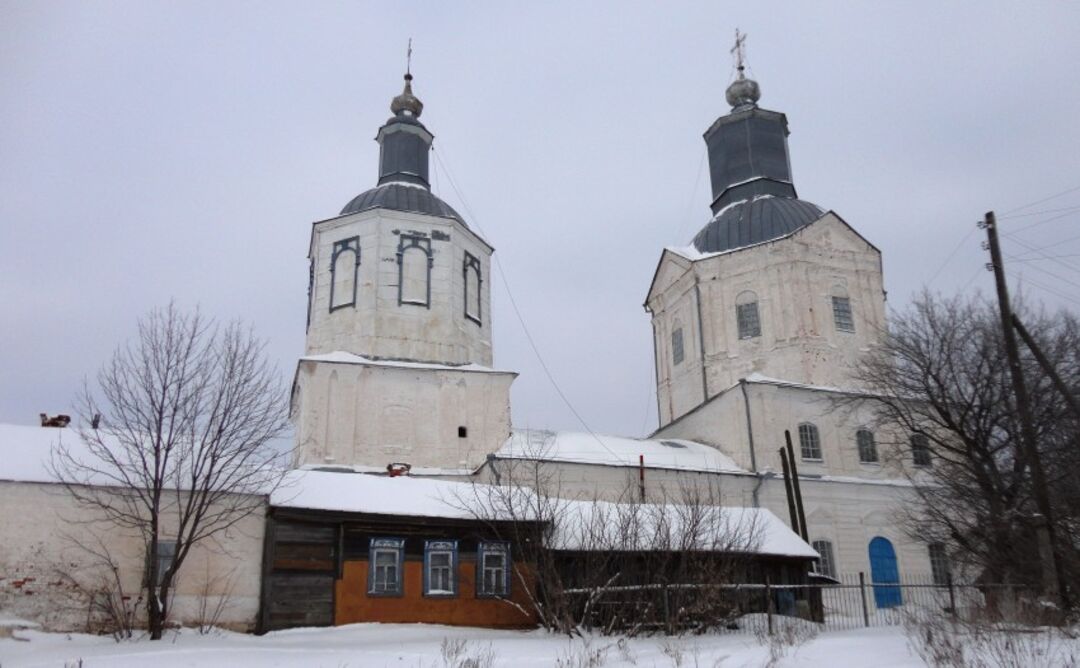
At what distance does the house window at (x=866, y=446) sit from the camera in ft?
91.3

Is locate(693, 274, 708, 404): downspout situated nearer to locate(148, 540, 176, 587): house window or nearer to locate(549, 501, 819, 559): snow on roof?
locate(549, 501, 819, 559): snow on roof

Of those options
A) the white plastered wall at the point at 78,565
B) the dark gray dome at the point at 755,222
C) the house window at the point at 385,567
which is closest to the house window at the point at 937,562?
the dark gray dome at the point at 755,222

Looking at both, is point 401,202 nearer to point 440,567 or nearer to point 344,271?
point 344,271

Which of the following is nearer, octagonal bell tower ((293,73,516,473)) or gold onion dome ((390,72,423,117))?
octagonal bell tower ((293,73,516,473))

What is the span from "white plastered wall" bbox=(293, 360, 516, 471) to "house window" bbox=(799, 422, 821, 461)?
9167 millimetres

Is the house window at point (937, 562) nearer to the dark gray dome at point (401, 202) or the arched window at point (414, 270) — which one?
the arched window at point (414, 270)

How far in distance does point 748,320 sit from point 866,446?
5381mm

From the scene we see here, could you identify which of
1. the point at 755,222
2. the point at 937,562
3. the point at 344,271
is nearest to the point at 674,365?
the point at 755,222

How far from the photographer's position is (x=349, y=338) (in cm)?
2536

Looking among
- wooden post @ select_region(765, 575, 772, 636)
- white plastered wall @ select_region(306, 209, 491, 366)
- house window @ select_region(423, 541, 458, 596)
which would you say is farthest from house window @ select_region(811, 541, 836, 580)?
house window @ select_region(423, 541, 458, 596)

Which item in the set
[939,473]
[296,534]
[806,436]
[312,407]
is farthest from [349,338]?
[939,473]

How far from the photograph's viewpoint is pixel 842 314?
1140 inches

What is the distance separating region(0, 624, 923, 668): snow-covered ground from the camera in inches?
480

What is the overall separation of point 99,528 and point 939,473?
18450 mm
